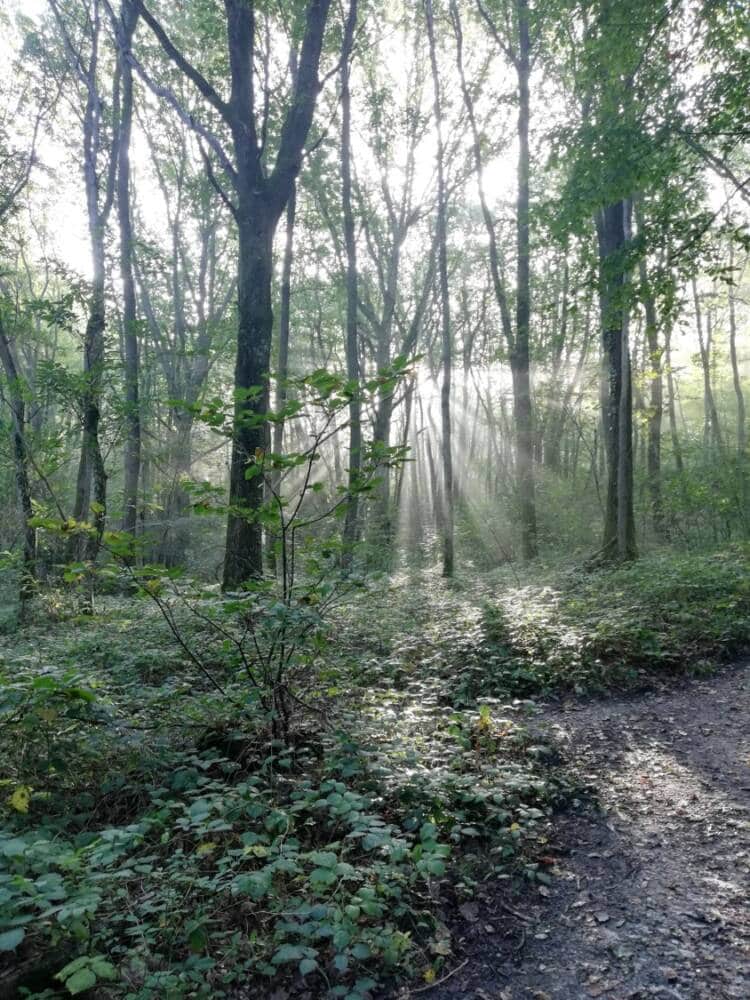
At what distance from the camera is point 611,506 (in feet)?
36.9

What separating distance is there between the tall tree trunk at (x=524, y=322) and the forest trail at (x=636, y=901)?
404 inches

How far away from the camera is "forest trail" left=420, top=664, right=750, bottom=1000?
2.39 m

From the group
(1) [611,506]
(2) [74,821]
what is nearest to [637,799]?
(2) [74,821]

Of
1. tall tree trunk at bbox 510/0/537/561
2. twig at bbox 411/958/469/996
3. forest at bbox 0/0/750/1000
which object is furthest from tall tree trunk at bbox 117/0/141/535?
twig at bbox 411/958/469/996

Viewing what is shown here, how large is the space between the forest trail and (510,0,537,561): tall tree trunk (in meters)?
10.3

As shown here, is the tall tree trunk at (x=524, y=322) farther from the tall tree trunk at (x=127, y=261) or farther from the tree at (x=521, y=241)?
the tall tree trunk at (x=127, y=261)

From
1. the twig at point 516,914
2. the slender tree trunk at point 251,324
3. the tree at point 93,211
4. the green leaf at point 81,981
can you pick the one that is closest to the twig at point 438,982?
the twig at point 516,914

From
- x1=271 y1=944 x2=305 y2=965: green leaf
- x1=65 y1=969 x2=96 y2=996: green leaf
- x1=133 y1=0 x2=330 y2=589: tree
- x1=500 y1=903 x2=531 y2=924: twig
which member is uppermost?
x1=133 y1=0 x2=330 y2=589: tree

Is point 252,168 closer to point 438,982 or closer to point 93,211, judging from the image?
point 93,211

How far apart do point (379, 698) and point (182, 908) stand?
2582 mm

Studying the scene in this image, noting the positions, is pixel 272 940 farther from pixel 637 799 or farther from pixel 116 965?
pixel 637 799

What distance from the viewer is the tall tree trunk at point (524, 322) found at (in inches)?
531

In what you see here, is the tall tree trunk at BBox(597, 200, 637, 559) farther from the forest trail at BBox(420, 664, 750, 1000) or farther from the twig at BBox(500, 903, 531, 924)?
the twig at BBox(500, 903, 531, 924)

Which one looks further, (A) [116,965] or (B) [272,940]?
(B) [272,940]
